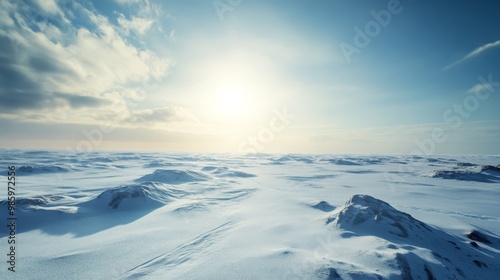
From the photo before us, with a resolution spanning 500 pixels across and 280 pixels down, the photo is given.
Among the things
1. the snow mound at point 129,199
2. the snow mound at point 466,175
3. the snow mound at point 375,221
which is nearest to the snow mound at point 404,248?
the snow mound at point 375,221

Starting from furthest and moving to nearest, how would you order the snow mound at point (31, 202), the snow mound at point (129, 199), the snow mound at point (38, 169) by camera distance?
the snow mound at point (38, 169) → the snow mound at point (129, 199) → the snow mound at point (31, 202)

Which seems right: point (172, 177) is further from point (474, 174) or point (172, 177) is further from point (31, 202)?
point (474, 174)

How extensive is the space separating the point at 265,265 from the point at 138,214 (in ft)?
47.0

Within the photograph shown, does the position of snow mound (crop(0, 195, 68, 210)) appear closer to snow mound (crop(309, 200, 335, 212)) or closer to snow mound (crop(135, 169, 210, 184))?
snow mound (crop(135, 169, 210, 184))

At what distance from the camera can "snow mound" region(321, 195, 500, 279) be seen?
8383mm

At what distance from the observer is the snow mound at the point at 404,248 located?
8383mm

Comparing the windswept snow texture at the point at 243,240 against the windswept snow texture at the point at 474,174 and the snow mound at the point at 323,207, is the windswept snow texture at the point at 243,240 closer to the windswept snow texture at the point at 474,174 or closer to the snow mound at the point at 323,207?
the snow mound at the point at 323,207

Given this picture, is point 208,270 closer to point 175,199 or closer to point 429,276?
point 429,276

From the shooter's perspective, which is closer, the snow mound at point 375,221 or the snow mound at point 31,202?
the snow mound at point 375,221

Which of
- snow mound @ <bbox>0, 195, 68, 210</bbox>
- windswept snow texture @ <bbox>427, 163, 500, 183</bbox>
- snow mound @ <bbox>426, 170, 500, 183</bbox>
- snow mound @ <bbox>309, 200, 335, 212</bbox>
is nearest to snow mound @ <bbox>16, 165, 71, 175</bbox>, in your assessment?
→ snow mound @ <bbox>0, 195, 68, 210</bbox>

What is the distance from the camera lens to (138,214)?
748 inches

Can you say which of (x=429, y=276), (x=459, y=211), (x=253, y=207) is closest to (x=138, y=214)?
(x=253, y=207)

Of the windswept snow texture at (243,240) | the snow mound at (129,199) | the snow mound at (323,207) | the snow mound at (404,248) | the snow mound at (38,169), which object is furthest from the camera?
the snow mound at (38,169)

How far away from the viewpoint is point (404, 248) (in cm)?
1007
